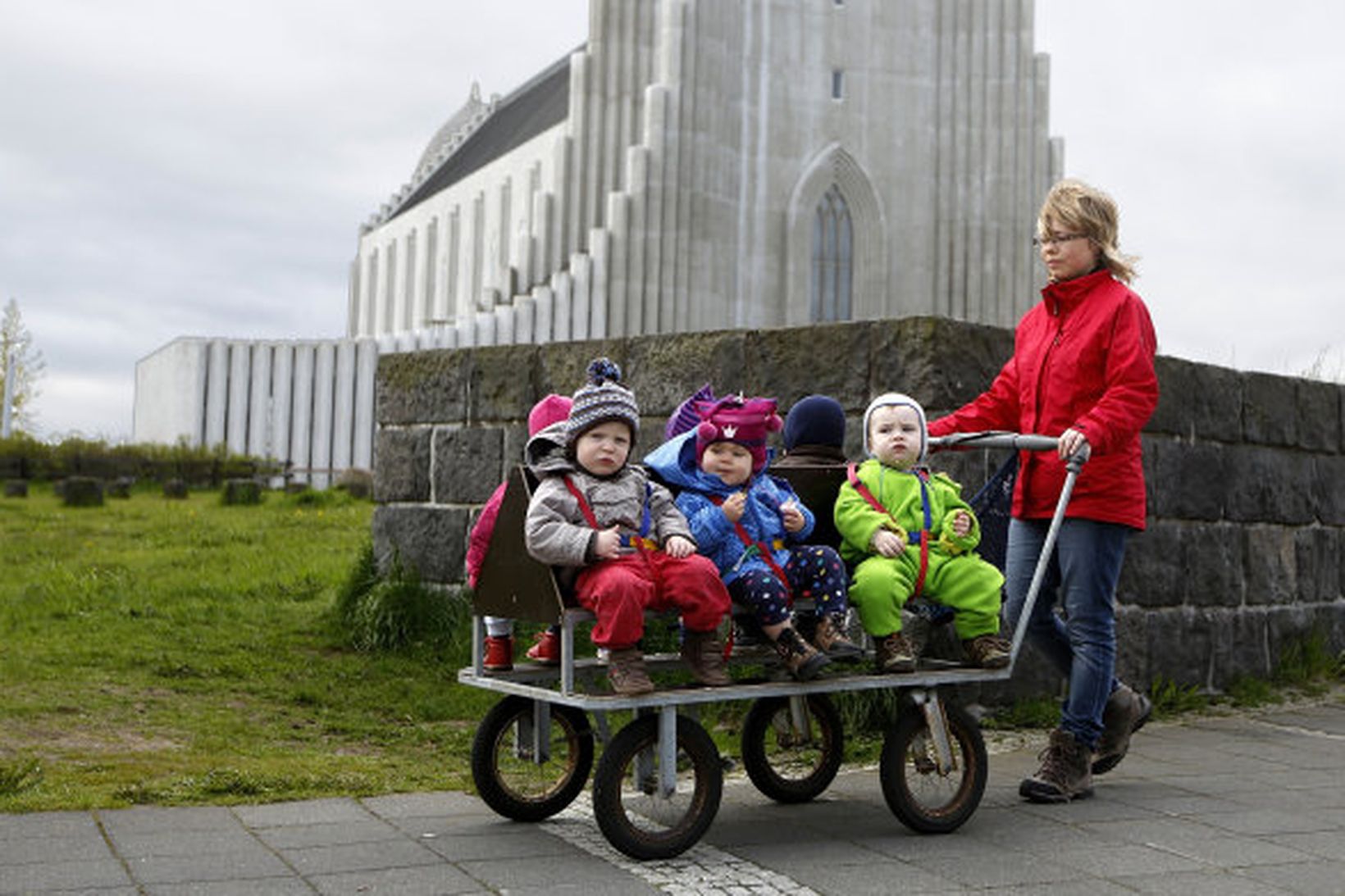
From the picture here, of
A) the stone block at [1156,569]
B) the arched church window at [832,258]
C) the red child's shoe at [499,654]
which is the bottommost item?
the red child's shoe at [499,654]

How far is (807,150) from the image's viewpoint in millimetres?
43438

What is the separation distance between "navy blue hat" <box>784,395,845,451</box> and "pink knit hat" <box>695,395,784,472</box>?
0.75 metres

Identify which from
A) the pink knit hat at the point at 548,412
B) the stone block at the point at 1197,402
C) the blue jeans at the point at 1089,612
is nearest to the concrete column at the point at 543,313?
the stone block at the point at 1197,402

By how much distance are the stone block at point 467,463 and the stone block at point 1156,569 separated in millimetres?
3569

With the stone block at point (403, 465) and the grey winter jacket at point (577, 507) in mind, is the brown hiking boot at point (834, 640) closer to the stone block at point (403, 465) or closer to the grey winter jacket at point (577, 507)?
the grey winter jacket at point (577, 507)

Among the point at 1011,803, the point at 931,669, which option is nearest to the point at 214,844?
the point at 931,669

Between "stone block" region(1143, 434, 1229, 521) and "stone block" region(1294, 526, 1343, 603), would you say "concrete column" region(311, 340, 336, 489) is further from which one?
"stone block" region(1143, 434, 1229, 521)

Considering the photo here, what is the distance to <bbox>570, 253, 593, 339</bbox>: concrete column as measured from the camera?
39.5 metres

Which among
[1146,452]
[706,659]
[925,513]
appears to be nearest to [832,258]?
[1146,452]

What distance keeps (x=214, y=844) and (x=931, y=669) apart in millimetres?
2410

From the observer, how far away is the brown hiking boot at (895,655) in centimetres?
490

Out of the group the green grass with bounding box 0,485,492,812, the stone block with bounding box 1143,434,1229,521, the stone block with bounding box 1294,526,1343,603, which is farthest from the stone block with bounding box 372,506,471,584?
the stone block with bounding box 1294,526,1343,603

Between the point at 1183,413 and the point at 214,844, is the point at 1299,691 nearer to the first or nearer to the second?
the point at 1183,413

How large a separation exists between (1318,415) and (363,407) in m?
35.1
